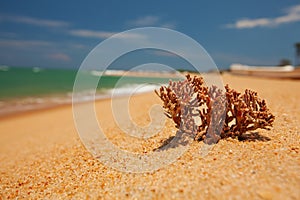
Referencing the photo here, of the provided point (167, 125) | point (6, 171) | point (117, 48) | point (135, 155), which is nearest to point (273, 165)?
point (135, 155)

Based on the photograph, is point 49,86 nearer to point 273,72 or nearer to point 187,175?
point 273,72

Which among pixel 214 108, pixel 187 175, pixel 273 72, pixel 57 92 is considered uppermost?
pixel 273 72

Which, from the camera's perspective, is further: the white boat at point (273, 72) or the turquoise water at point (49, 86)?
the white boat at point (273, 72)

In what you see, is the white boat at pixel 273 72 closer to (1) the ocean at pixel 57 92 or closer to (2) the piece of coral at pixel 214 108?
(1) the ocean at pixel 57 92

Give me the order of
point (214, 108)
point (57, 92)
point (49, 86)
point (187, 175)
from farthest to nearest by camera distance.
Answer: point (49, 86) → point (57, 92) → point (214, 108) → point (187, 175)

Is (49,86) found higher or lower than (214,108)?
higher

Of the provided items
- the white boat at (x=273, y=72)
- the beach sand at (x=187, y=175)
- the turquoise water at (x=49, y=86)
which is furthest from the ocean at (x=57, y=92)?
the white boat at (x=273, y=72)

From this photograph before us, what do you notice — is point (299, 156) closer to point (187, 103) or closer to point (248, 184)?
point (248, 184)

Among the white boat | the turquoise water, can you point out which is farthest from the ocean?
the white boat

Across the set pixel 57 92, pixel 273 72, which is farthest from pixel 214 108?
pixel 273 72

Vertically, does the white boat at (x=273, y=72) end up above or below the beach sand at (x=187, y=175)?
above
